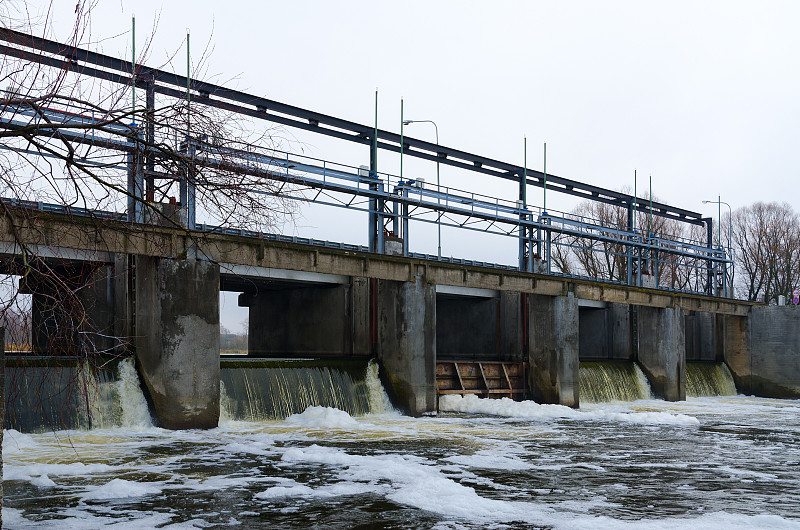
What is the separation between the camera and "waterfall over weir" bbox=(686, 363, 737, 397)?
40.7 meters

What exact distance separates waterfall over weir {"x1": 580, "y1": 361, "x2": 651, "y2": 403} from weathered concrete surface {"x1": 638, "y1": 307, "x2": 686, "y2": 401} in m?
0.59

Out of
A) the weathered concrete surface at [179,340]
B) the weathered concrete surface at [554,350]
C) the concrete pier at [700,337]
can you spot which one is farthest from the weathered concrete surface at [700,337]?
the weathered concrete surface at [179,340]

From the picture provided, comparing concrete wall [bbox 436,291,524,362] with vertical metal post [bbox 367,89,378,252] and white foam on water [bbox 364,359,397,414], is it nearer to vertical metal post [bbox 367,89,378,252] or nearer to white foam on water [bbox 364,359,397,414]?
vertical metal post [bbox 367,89,378,252]

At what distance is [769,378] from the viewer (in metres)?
42.3

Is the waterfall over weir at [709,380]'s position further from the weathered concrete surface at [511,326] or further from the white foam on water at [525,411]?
the white foam on water at [525,411]

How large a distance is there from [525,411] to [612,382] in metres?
9.11

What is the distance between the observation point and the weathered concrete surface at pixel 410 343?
85.4 feet

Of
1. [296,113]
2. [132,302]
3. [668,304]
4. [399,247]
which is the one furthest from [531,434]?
[668,304]

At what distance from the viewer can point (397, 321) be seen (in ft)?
87.1

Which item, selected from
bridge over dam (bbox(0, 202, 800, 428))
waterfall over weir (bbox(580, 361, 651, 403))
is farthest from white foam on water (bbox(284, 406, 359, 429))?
waterfall over weir (bbox(580, 361, 651, 403))

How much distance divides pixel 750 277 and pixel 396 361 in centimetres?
5224

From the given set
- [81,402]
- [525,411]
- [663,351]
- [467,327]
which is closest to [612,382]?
[663,351]

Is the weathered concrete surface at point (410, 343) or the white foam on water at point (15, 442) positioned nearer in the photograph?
the white foam on water at point (15, 442)

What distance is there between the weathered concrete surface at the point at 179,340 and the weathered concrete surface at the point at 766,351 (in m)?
32.9
